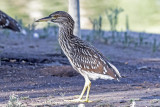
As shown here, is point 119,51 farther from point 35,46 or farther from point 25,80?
point 25,80

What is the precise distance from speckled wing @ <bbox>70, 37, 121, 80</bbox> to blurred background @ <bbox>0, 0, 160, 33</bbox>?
11286 millimetres

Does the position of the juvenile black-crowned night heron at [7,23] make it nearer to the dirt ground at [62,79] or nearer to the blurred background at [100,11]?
the dirt ground at [62,79]

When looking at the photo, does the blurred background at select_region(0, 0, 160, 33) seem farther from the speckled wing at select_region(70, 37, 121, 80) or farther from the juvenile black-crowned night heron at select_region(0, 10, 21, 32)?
the speckled wing at select_region(70, 37, 121, 80)

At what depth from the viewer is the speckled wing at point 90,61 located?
8125mm

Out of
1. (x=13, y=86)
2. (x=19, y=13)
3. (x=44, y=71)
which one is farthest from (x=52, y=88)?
(x=19, y=13)

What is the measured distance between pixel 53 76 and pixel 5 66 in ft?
4.19

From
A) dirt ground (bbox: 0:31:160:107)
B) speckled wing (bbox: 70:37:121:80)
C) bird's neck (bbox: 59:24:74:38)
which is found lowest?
dirt ground (bbox: 0:31:160:107)

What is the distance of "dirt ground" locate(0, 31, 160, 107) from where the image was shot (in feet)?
26.3

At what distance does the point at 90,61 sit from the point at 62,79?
2.05 meters

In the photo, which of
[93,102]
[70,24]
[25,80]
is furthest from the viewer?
[25,80]

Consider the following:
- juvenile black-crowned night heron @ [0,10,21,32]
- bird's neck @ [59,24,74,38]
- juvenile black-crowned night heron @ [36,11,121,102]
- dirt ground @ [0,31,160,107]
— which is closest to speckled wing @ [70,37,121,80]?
juvenile black-crowned night heron @ [36,11,121,102]

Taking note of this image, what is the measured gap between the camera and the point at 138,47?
15547mm

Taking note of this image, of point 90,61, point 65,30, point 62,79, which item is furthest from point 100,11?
point 90,61

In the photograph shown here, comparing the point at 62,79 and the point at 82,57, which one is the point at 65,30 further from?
the point at 62,79
